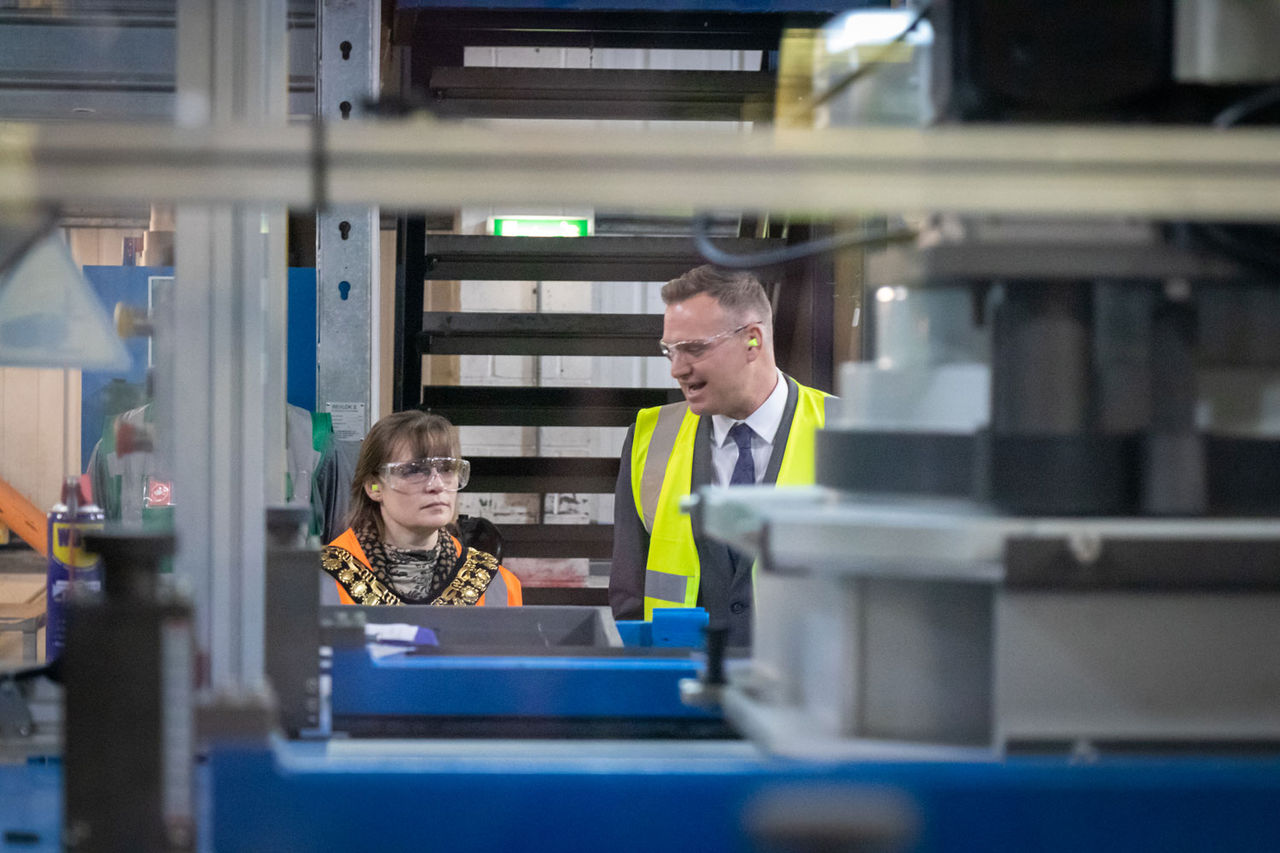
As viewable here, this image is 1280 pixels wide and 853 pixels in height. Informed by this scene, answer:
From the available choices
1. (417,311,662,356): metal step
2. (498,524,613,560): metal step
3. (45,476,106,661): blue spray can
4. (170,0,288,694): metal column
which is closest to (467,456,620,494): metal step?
(498,524,613,560): metal step

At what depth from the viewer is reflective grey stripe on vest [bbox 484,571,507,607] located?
9.50ft

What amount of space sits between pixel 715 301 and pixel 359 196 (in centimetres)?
229

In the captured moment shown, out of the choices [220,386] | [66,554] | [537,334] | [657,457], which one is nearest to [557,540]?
[537,334]

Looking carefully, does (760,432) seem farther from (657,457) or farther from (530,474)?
(530,474)

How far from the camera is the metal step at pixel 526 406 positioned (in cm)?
420

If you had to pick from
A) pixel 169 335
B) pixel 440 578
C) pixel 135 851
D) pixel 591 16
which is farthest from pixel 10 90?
pixel 135 851

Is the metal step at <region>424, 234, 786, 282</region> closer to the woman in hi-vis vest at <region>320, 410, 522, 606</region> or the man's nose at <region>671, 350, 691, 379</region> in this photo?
the man's nose at <region>671, 350, 691, 379</region>

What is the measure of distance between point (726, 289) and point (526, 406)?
1.47 m

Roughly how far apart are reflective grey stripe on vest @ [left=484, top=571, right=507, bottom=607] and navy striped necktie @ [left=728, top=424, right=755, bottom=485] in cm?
66

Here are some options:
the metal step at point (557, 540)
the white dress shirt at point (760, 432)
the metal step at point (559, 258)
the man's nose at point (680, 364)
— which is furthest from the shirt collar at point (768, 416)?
the metal step at point (557, 540)

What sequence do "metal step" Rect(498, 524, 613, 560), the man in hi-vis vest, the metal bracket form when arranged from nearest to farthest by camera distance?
the metal bracket, the man in hi-vis vest, "metal step" Rect(498, 524, 613, 560)

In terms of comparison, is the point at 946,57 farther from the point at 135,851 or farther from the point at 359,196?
the point at 135,851

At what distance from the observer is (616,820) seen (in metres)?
0.88

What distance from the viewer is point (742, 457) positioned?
10.2ft
